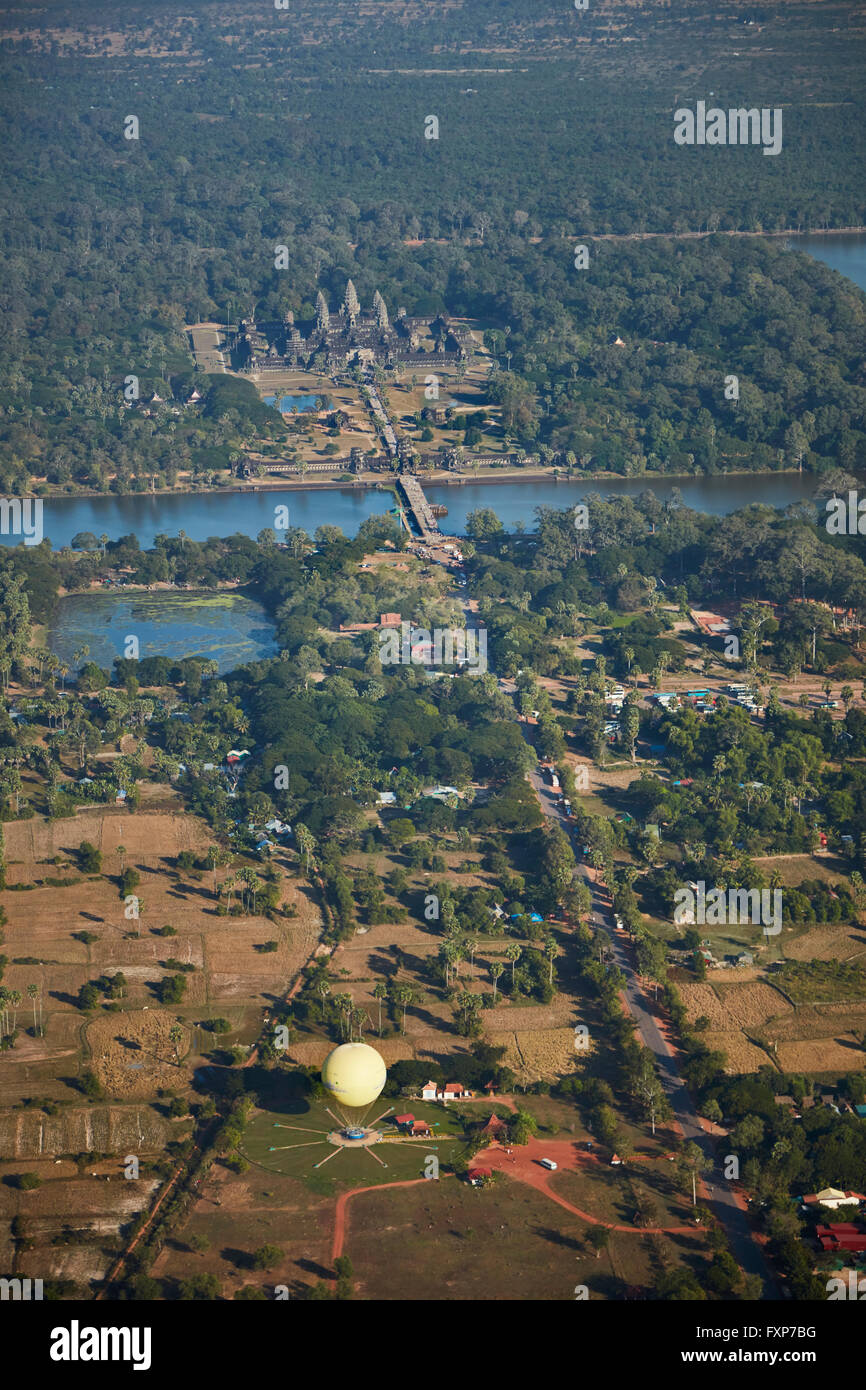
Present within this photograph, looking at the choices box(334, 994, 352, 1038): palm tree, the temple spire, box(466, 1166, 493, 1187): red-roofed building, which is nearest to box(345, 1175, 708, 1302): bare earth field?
box(466, 1166, 493, 1187): red-roofed building

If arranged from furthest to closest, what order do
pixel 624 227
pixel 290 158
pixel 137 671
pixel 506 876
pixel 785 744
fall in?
pixel 290 158 < pixel 624 227 < pixel 137 671 < pixel 785 744 < pixel 506 876

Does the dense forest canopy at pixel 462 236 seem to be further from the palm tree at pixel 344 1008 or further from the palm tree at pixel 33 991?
the palm tree at pixel 344 1008

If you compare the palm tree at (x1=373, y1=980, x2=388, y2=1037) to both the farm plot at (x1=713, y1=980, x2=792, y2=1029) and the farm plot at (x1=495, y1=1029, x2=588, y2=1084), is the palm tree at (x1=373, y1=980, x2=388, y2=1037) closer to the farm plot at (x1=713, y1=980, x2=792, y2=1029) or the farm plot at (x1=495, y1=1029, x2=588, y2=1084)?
the farm plot at (x1=495, y1=1029, x2=588, y2=1084)

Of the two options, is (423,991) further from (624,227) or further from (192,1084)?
(624,227)

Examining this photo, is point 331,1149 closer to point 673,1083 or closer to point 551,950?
point 673,1083

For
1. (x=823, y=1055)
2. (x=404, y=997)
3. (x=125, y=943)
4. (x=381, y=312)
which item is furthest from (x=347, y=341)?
(x=823, y=1055)

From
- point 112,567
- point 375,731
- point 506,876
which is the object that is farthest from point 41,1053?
point 112,567
